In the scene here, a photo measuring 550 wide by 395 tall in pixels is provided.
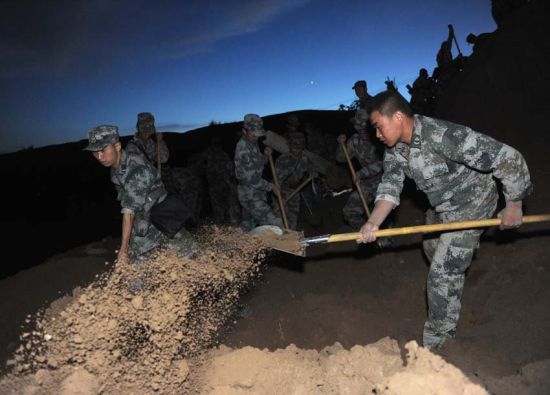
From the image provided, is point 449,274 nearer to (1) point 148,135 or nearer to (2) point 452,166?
(2) point 452,166

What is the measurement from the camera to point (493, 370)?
224cm

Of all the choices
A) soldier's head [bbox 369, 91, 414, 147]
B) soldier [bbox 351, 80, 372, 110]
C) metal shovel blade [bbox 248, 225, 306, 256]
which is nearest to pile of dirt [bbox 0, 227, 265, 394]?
metal shovel blade [bbox 248, 225, 306, 256]

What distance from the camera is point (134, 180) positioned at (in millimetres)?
3209

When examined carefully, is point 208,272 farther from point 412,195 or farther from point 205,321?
point 412,195

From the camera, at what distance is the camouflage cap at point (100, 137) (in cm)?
301

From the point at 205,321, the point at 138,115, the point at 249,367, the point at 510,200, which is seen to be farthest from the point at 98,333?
the point at 138,115

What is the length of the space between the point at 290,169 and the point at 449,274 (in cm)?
484

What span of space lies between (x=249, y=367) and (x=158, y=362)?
589mm

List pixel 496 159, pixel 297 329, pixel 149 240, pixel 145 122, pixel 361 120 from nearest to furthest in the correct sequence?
1. pixel 496 159
2. pixel 149 240
3. pixel 297 329
4. pixel 145 122
5. pixel 361 120

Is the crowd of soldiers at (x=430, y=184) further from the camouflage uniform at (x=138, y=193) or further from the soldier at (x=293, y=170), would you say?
the soldier at (x=293, y=170)

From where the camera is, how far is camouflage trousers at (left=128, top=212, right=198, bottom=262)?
3361 millimetres

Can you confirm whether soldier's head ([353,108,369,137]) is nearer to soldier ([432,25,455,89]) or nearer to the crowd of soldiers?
the crowd of soldiers

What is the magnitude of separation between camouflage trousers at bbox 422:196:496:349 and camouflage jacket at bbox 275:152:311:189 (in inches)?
184

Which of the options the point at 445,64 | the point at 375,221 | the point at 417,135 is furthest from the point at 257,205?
the point at 445,64
